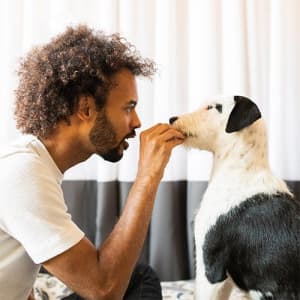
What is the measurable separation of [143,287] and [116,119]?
55 cm

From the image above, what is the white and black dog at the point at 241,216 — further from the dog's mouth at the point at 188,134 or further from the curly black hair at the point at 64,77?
the curly black hair at the point at 64,77

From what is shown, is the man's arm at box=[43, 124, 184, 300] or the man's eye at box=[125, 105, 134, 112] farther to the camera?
the man's eye at box=[125, 105, 134, 112]

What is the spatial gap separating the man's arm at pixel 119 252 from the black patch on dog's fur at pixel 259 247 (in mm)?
177

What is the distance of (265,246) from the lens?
935 mm

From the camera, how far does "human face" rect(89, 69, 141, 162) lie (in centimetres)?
100

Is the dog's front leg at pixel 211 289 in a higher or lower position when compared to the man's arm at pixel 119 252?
lower

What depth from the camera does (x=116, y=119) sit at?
1011 mm

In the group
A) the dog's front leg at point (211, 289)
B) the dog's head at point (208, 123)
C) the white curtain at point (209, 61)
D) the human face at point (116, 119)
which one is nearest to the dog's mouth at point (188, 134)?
the dog's head at point (208, 123)

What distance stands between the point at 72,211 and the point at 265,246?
0.83 metres

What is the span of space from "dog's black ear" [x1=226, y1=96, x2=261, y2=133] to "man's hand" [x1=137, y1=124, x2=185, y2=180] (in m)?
0.13

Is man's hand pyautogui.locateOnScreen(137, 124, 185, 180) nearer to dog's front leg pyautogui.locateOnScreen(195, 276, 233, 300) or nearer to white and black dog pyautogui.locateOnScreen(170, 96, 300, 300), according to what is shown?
white and black dog pyautogui.locateOnScreen(170, 96, 300, 300)

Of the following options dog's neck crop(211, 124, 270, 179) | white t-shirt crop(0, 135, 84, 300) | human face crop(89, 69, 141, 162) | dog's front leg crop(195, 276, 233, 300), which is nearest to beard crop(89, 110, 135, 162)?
human face crop(89, 69, 141, 162)

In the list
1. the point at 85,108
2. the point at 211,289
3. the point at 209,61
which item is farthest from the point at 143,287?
the point at 209,61

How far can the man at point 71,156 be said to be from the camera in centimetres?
81
